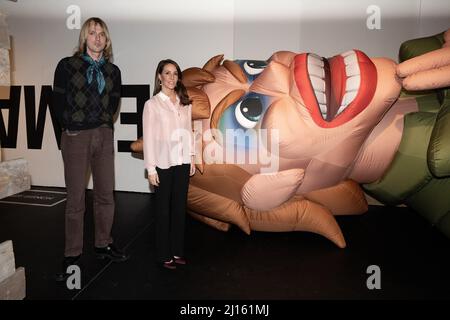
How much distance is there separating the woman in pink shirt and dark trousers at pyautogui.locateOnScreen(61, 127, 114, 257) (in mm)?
268

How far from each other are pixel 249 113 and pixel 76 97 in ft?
3.01

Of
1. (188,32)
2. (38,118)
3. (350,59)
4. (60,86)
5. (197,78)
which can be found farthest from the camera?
(38,118)

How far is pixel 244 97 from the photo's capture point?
2.14m

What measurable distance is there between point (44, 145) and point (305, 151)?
289cm

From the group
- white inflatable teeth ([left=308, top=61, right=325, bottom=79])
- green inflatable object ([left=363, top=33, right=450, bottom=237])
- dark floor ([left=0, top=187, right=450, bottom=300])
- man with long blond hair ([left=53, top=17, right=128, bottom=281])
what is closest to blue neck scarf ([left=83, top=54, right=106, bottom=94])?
man with long blond hair ([left=53, top=17, right=128, bottom=281])

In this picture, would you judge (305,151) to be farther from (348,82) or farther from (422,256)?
(422,256)

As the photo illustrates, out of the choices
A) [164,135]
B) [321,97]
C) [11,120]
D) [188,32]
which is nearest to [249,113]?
[321,97]

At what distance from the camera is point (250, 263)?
2.10 meters

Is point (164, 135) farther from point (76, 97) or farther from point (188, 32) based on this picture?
point (188, 32)

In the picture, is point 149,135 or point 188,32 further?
point 188,32

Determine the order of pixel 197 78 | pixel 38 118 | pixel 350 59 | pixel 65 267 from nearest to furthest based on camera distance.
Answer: pixel 65 267 → pixel 350 59 → pixel 197 78 → pixel 38 118

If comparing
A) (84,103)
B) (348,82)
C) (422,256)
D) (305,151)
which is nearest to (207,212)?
(305,151)

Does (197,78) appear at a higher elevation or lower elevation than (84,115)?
higher

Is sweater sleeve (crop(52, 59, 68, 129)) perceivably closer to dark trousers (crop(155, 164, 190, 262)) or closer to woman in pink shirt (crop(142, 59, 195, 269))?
woman in pink shirt (crop(142, 59, 195, 269))
